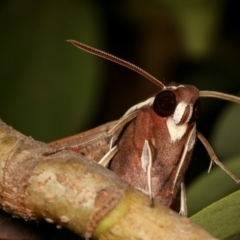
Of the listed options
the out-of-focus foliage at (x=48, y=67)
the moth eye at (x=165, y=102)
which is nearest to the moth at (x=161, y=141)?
the moth eye at (x=165, y=102)

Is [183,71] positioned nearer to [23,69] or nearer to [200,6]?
[200,6]

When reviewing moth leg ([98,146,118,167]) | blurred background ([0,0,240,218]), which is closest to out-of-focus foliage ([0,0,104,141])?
blurred background ([0,0,240,218])

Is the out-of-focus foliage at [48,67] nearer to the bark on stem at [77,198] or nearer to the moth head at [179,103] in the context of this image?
the moth head at [179,103]

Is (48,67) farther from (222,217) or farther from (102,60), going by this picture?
(222,217)

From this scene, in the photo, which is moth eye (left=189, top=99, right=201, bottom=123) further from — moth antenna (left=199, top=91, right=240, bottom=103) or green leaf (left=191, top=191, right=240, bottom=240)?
green leaf (left=191, top=191, right=240, bottom=240)

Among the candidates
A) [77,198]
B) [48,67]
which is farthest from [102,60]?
[77,198]

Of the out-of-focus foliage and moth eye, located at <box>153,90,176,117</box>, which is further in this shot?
the out-of-focus foliage

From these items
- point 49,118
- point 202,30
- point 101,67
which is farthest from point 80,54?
point 202,30
